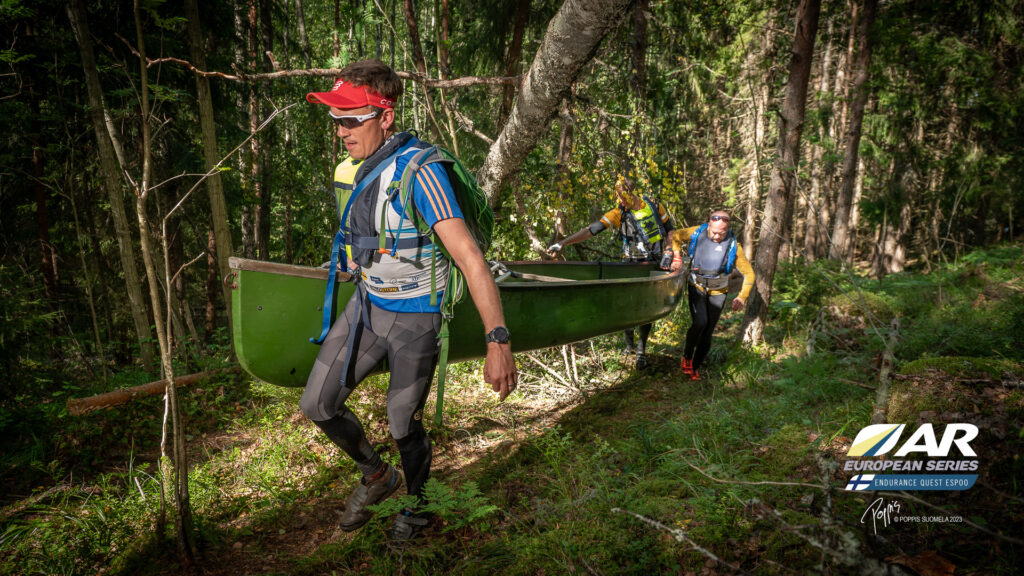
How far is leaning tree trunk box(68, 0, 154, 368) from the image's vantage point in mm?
4551

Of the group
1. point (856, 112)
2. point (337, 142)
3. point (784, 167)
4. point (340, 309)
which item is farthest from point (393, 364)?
point (856, 112)

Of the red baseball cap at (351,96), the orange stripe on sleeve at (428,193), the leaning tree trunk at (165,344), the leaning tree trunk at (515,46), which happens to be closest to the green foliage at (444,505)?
the leaning tree trunk at (165,344)

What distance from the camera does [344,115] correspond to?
2199mm

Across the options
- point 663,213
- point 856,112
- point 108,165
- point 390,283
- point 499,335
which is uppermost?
point 856,112

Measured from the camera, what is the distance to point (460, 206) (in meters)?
2.20

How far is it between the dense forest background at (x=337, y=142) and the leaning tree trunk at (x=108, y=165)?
0.02 meters

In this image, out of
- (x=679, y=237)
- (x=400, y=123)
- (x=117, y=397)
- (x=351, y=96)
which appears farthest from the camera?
(x=400, y=123)

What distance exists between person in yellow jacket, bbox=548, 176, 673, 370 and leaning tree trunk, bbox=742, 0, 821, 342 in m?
1.18

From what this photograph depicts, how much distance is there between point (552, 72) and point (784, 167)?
3553 mm

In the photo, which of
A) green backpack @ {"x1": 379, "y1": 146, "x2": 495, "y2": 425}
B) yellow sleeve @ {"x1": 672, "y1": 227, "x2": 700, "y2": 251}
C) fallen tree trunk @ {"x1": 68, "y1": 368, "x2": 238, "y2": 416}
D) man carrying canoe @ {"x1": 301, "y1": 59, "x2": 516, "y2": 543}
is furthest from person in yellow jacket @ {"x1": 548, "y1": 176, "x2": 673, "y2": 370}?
fallen tree trunk @ {"x1": 68, "y1": 368, "x2": 238, "y2": 416}

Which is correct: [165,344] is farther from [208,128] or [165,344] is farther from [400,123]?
[400,123]

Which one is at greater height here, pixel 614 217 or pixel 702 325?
pixel 614 217

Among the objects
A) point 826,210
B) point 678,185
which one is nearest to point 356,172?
point 678,185

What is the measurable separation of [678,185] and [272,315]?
4.51 m
